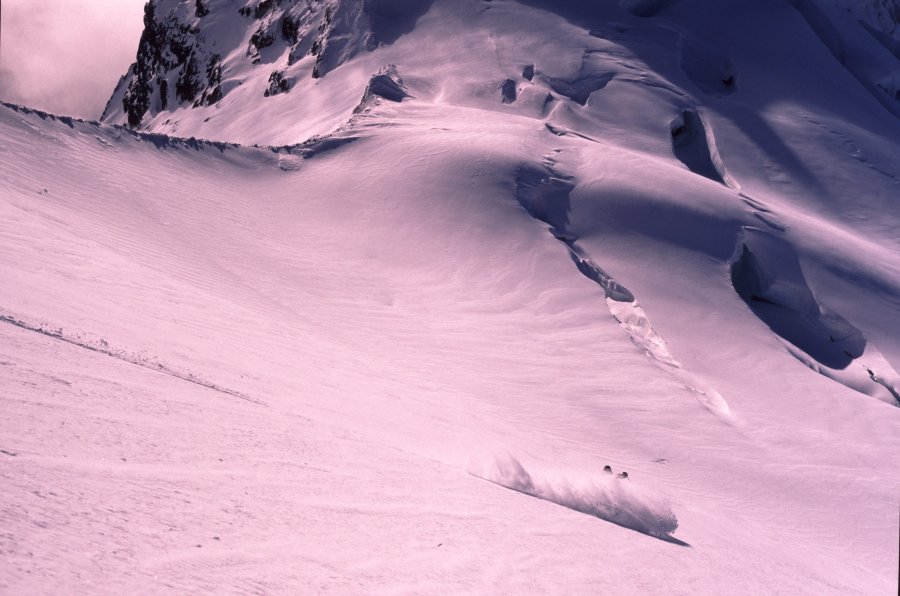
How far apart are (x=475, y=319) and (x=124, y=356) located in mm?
8651

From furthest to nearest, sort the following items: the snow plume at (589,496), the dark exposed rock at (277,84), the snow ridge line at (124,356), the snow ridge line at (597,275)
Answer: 1. the dark exposed rock at (277,84)
2. the snow ridge line at (597,275)
3. the snow plume at (589,496)
4. the snow ridge line at (124,356)

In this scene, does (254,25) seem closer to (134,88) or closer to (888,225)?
(134,88)

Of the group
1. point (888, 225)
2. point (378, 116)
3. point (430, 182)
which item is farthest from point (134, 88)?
point (888, 225)

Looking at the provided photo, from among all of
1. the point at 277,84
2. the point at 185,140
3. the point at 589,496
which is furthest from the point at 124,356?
the point at 277,84

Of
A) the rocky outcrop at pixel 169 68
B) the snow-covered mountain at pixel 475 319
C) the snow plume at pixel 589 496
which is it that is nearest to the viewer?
the snow-covered mountain at pixel 475 319

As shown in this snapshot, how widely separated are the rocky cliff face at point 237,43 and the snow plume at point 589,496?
24243mm

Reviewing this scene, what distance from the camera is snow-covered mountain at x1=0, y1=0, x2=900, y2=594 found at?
4.17 metres

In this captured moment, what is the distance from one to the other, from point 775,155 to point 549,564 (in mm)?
22582

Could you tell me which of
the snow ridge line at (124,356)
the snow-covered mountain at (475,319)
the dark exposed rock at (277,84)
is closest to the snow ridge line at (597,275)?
the snow-covered mountain at (475,319)

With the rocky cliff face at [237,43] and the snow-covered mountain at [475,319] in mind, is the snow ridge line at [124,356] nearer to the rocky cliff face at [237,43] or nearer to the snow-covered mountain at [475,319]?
the snow-covered mountain at [475,319]

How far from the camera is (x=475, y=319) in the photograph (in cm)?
1408

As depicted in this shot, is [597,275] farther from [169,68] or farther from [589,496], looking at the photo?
[169,68]

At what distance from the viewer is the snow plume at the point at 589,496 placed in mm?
6637

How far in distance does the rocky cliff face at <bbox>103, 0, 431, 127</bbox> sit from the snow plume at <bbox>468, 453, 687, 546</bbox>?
24243 mm
